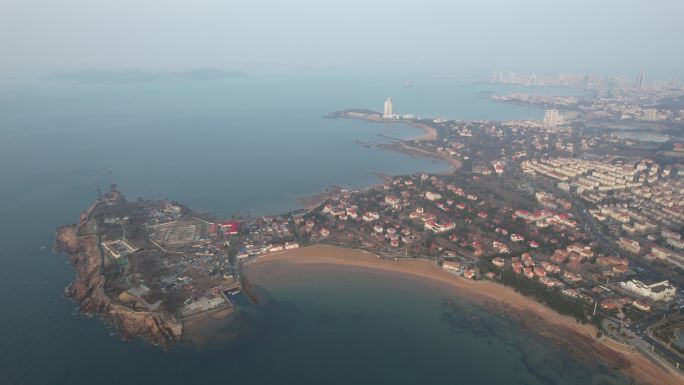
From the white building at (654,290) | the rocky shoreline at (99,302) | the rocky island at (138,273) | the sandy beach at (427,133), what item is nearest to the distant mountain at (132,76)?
the sandy beach at (427,133)

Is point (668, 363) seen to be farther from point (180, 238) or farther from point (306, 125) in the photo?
point (306, 125)

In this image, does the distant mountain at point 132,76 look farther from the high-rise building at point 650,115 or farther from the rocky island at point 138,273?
the rocky island at point 138,273

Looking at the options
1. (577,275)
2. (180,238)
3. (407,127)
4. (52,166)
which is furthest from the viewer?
(407,127)

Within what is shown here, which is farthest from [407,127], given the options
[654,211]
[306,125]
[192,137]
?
[654,211]

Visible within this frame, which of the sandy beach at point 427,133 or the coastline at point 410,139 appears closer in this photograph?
the coastline at point 410,139

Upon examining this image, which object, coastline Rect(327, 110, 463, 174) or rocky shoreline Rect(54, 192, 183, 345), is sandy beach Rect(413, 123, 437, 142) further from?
rocky shoreline Rect(54, 192, 183, 345)

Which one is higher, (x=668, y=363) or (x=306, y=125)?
(x=306, y=125)
